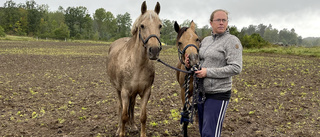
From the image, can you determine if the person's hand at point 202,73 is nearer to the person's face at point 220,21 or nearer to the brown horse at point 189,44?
the brown horse at point 189,44

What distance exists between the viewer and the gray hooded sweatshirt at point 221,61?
8.89 ft

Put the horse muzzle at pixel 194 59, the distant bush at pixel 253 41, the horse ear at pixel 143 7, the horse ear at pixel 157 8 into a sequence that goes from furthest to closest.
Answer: the distant bush at pixel 253 41
the horse ear at pixel 157 8
the horse ear at pixel 143 7
the horse muzzle at pixel 194 59

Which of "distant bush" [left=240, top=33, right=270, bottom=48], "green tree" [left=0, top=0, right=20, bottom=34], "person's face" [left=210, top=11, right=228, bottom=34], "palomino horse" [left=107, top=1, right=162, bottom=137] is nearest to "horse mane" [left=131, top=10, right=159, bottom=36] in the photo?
"palomino horse" [left=107, top=1, right=162, bottom=137]

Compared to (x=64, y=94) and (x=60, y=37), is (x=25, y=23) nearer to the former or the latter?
(x=60, y=37)

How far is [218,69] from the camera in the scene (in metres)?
2.73

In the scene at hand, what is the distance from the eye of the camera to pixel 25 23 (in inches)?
2938

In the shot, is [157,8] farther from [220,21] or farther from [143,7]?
[220,21]

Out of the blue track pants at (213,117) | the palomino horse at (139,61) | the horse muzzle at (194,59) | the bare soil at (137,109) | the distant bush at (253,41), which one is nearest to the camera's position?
the blue track pants at (213,117)

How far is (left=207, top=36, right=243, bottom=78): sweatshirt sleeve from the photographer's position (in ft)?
8.85

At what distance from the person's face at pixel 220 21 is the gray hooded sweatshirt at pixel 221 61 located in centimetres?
10

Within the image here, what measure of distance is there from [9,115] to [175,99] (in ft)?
15.8

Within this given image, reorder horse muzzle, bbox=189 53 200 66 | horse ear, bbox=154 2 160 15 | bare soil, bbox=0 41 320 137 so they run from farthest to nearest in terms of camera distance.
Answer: bare soil, bbox=0 41 320 137
horse ear, bbox=154 2 160 15
horse muzzle, bbox=189 53 200 66

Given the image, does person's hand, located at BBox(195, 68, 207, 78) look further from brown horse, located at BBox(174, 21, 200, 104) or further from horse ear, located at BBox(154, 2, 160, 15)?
horse ear, located at BBox(154, 2, 160, 15)

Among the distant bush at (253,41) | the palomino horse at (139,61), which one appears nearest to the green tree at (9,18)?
the distant bush at (253,41)
